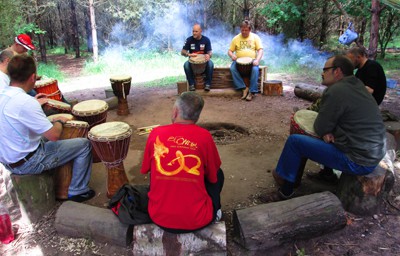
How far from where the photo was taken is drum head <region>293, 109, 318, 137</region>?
3071mm

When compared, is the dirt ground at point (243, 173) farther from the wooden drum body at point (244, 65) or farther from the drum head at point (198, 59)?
the drum head at point (198, 59)

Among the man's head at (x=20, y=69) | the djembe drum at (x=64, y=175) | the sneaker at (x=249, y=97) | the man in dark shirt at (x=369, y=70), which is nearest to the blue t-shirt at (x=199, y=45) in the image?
the sneaker at (x=249, y=97)

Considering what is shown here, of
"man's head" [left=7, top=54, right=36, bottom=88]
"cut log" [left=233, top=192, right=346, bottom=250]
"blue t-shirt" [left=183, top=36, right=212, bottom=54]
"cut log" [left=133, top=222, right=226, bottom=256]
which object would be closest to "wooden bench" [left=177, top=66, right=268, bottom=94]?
"blue t-shirt" [left=183, top=36, right=212, bottom=54]

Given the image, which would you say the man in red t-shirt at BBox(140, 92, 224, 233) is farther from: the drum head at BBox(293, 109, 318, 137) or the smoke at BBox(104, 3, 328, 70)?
the smoke at BBox(104, 3, 328, 70)

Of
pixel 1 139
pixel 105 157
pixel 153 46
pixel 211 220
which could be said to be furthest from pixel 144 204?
pixel 153 46

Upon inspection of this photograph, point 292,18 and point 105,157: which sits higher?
point 292,18

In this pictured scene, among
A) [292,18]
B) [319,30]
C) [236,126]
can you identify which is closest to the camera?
[236,126]

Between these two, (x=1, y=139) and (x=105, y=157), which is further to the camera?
(x=105, y=157)

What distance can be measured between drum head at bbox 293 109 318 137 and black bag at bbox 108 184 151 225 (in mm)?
1671

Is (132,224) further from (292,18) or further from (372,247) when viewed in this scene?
(292,18)

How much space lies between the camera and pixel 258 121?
18.3 feet

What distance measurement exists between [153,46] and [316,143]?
1529 cm

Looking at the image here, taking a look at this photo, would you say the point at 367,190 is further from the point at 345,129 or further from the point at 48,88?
the point at 48,88

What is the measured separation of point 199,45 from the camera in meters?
7.12
